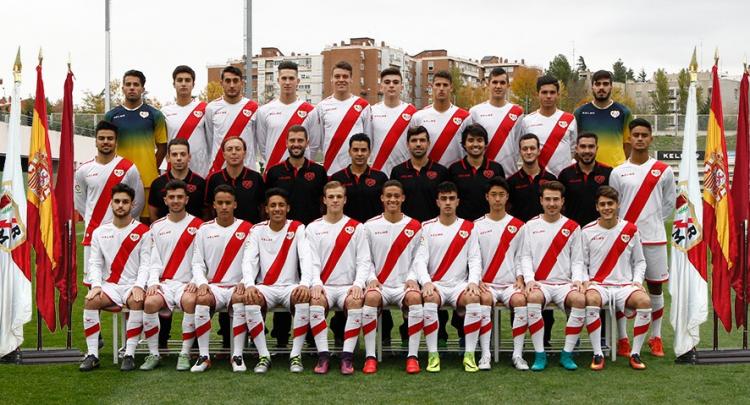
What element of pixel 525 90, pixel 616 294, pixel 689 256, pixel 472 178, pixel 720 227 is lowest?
pixel 616 294

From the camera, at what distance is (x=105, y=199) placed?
7359mm

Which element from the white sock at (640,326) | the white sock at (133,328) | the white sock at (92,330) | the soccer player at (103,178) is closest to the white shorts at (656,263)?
the white sock at (640,326)

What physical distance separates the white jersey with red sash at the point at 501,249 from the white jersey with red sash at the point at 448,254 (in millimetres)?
120

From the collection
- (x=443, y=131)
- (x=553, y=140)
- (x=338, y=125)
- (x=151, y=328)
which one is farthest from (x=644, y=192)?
(x=151, y=328)

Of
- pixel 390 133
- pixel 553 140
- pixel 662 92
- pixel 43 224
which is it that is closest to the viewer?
pixel 43 224

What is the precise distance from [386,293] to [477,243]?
0.84 metres

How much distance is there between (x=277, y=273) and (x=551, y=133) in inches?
107

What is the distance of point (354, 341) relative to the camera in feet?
21.4

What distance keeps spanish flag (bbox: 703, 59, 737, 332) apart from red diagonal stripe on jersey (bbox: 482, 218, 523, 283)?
1.51 meters

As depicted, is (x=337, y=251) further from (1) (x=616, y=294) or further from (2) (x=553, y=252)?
(1) (x=616, y=294)

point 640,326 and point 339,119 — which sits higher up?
point 339,119

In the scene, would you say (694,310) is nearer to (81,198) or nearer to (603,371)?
(603,371)

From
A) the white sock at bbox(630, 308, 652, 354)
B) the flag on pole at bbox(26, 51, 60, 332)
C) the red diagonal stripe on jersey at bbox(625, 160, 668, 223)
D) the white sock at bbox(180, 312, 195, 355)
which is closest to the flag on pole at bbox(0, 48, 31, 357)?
the flag on pole at bbox(26, 51, 60, 332)

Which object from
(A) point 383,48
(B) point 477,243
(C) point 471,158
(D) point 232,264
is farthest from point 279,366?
(A) point 383,48
